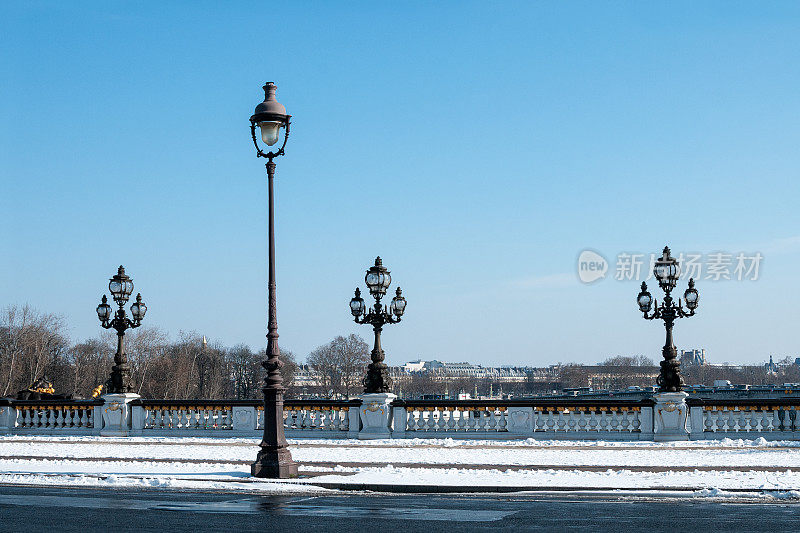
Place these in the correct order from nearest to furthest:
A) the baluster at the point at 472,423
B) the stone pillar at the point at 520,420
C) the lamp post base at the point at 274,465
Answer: the lamp post base at the point at 274,465 < the stone pillar at the point at 520,420 < the baluster at the point at 472,423

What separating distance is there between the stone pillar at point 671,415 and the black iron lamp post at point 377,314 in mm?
8097

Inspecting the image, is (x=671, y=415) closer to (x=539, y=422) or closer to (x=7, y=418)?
(x=539, y=422)

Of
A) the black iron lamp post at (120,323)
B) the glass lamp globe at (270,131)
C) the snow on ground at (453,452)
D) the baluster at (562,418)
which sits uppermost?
the glass lamp globe at (270,131)

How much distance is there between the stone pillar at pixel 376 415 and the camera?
31.7m

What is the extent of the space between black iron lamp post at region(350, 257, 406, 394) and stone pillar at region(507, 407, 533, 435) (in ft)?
13.1

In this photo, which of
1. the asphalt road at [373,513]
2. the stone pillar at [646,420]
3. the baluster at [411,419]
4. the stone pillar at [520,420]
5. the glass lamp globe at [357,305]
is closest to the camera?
the asphalt road at [373,513]

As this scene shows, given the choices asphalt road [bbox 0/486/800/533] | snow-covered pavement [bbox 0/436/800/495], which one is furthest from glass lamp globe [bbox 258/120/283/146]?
asphalt road [bbox 0/486/800/533]

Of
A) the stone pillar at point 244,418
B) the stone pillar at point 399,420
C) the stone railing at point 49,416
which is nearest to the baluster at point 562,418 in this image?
the stone pillar at point 399,420

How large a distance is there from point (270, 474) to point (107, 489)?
2877mm

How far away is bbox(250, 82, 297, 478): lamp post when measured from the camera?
64.0 feet

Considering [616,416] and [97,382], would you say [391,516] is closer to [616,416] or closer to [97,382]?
[616,416]

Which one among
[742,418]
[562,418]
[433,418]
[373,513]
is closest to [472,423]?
[433,418]

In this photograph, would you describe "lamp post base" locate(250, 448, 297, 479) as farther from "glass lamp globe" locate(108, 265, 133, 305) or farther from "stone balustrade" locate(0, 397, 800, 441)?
"glass lamp globe" locate(108, 265, 133, 305)

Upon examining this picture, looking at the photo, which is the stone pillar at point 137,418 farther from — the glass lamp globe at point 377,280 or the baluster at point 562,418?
the baluster at point 562,418
